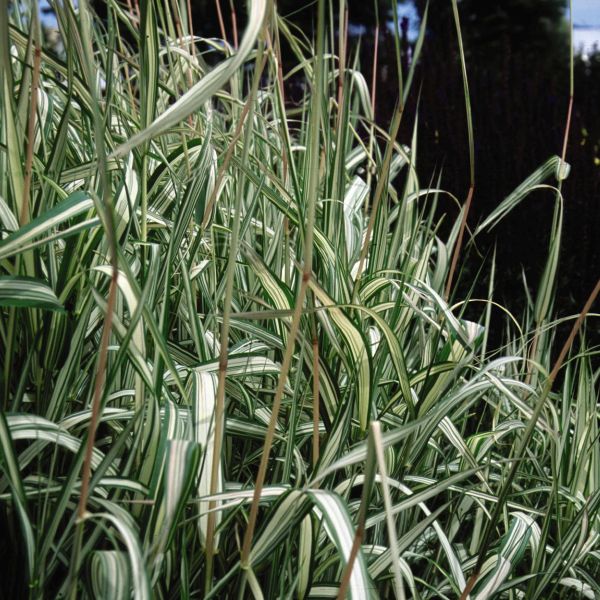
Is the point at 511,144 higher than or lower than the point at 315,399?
higher

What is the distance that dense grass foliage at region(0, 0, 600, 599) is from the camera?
0.66 m

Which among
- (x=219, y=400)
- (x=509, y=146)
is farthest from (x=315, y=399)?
(x=509, y=146)

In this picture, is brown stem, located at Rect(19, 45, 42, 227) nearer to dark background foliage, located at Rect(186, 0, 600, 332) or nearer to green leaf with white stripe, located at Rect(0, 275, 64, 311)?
green leaf with white stripe, located at Rect(0, 275, 64, 311)

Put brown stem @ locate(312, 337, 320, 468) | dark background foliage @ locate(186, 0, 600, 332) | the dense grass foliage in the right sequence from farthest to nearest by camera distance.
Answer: dark background foliage @ locate(186, 0, 600, 332) < brown stem @ locate(312, 337, 320, 468) < the dense grass foliage

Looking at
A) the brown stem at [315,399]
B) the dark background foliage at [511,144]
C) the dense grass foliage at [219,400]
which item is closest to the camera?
the dense grass foliage at [219,400]

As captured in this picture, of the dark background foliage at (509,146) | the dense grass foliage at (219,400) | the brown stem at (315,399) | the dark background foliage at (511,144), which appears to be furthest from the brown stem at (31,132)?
the dark background foliage at (511,144)

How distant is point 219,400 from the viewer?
2.24 ft

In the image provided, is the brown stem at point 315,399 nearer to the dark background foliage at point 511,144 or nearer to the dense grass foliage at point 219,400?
the dense grass foliage at point 219,400

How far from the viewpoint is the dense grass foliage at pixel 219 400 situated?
66cm

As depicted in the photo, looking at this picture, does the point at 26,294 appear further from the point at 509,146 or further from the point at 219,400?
the point at 509,146

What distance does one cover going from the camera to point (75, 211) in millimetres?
757

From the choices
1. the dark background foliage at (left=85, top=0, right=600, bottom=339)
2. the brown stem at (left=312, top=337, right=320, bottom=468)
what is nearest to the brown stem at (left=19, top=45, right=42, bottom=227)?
the brown stem at (left=312, top=337, right=320, bottom=468)

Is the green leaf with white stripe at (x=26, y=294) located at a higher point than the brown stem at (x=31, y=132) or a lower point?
lower

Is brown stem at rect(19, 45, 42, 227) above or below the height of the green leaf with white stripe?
above
